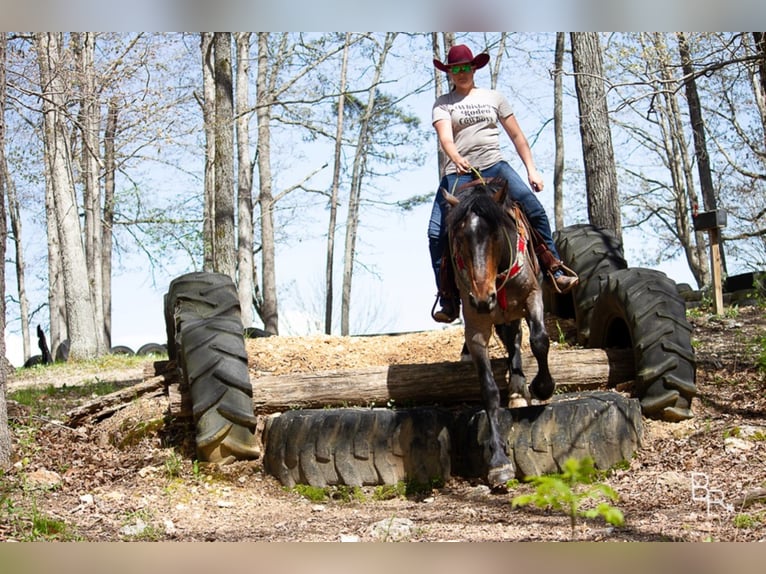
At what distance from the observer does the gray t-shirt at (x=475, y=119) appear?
6.57 m

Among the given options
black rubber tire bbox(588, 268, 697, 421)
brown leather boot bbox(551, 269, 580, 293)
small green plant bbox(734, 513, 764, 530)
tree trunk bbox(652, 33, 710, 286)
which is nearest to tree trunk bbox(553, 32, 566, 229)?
tree trunk bbox(652, 33, 710, 286)

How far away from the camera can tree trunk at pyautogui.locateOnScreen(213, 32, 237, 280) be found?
15.3 metres

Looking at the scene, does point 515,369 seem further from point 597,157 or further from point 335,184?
point 335,184

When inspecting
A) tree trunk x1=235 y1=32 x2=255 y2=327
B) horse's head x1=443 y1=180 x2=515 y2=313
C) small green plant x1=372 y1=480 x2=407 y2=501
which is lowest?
small green plant x1=372 y1=480 x2=407 y2=501

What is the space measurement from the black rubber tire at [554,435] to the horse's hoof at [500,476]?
285 millimetres

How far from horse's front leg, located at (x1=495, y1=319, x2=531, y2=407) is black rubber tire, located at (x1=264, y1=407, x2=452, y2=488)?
0.71m

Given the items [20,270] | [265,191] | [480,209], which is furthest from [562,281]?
[20,270]

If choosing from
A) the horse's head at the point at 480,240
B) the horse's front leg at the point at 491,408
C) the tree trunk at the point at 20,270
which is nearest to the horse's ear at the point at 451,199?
the horse's head at the point at 480,240

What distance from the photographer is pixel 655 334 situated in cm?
705

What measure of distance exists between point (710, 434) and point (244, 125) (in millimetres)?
19630

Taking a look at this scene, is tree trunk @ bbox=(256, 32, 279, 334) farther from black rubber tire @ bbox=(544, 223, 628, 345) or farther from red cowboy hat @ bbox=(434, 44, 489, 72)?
red cowboy hat @ bbox=(434, 44, 489, 72)

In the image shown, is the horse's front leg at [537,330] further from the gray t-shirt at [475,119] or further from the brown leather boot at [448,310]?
the gray t-shirt at [475,119]

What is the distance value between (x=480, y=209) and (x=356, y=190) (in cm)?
2422

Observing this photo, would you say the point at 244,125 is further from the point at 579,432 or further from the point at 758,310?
the point at 579,432
